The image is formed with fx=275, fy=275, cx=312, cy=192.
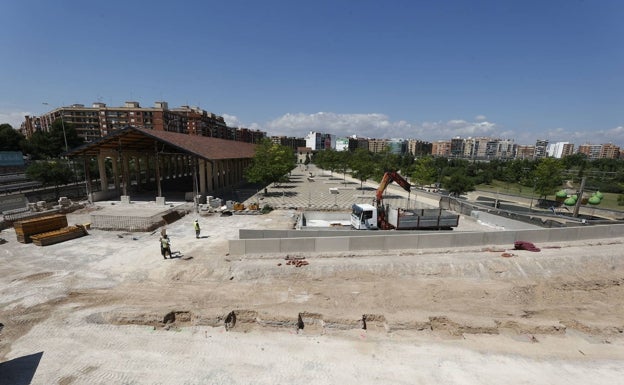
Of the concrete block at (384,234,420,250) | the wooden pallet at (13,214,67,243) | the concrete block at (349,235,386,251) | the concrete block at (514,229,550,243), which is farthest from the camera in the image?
the concrete block at (514,229,550,243)

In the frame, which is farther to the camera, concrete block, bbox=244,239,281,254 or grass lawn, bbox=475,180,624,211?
grass lawn, bbox=475,180,624,211

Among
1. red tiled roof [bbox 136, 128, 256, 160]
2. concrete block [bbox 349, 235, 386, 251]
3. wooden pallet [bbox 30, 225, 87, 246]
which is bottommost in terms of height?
wooden pallet [bbox 30, 225, 87, 246]

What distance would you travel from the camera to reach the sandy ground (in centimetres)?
820

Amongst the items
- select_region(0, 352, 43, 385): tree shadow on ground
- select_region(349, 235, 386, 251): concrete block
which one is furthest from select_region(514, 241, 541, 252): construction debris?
select_region(0, 352, 43, 385): tree shadow on ground

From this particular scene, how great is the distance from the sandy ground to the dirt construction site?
0.05 m

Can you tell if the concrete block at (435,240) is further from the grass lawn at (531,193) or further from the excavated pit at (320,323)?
the grass lawn at (531,193)

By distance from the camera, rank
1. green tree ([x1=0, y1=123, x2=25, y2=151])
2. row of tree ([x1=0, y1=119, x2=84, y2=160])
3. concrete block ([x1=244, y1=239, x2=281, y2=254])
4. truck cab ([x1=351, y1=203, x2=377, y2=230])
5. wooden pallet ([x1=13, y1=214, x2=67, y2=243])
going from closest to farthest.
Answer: concrete block ([x1=244, y1=239, x2=281, y2=254]), wooden pallet ([x1=13, y1=214, x2=67, y2=243]), truck cab ([x1=351, y1=203, x2=377, y2=230]), green tree ([x1=0, y1=123, x2=25, y2=151]), row of tree ([x1=0, y1=119, x2=84, y2=160])

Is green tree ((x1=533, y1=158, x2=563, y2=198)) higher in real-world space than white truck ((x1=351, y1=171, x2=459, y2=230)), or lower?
higher

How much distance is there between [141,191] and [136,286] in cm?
2791

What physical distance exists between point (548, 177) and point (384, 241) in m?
31.1

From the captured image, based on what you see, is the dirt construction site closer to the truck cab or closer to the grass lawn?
the truck cab

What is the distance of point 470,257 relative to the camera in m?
15.7

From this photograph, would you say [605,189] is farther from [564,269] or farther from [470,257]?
[470,257]

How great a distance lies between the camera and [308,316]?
34.3 ft
